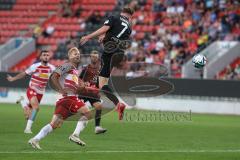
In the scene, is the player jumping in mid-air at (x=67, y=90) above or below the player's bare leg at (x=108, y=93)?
above

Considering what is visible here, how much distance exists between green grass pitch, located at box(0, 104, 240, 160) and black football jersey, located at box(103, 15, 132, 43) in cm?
253

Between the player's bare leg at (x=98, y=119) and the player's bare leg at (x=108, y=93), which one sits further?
the player's bare leg at (x=98, y=119)

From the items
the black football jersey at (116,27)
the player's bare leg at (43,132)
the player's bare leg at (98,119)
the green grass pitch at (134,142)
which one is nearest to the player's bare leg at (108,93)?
the green grass pitch at (134,142)

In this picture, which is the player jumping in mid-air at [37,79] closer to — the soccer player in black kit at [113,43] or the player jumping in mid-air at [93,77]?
the player jumping in mid-air at [93,77]

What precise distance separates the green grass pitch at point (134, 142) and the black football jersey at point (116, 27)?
8.32 ft

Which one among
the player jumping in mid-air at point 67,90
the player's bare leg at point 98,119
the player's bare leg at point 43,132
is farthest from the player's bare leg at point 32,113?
the player's bare leg at point 43,132

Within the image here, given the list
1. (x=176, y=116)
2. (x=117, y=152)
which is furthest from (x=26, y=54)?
(x=117, y=152)

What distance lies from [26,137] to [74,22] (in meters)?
26.7

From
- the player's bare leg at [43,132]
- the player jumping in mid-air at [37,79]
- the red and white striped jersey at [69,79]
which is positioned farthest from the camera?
the player jumping in mid-air at [37,79]

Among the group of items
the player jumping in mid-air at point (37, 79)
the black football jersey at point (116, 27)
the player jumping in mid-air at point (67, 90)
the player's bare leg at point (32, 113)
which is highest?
the black football jersey at point (116, 27)

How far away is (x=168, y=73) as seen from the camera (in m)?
34.2

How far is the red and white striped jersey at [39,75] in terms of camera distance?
2153cm

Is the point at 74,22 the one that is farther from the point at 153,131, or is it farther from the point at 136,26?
the point at 153,131

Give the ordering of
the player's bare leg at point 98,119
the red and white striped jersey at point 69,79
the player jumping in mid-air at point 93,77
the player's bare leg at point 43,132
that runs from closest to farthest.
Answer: the player's bare leg at point 43,132
the red and white striped jersey at point 69,79
the player's bare leg at point 98,119
the player jumping in mid-air at point 93,77
